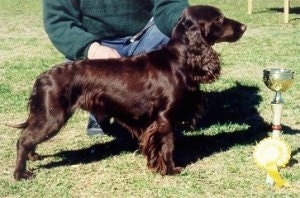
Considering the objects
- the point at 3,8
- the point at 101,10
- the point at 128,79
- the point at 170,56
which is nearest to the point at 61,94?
the point at 128,79

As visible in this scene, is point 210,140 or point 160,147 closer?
point 160,147

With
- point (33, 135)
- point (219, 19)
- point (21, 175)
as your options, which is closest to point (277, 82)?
point (219, 19)

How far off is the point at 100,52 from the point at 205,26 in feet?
3.17

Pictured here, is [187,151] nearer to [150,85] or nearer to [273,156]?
[150,85]

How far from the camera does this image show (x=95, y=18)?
14.7 ft

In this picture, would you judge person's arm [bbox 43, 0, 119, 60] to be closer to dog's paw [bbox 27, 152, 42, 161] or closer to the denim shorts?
the denim shorts

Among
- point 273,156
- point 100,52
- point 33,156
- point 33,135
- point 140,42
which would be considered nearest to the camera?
point 273,156

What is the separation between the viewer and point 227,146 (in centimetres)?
427

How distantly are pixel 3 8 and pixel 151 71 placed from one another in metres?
13.2

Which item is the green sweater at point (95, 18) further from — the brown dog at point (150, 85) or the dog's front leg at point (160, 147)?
the dog's front leg at point (160, 147)

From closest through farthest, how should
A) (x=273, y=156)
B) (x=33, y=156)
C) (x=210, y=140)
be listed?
(x=273, y=156)
(x=33, y=156)
(x=210, y=140)

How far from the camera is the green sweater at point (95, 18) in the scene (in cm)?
426

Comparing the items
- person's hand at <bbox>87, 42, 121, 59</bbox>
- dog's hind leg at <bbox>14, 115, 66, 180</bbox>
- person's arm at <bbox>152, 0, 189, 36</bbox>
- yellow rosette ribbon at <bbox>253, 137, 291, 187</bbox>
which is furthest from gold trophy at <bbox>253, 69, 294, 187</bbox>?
dog's hind leg at <bbox>14, 115, 66, 180</bbox>

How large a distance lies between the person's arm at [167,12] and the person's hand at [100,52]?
47cm
